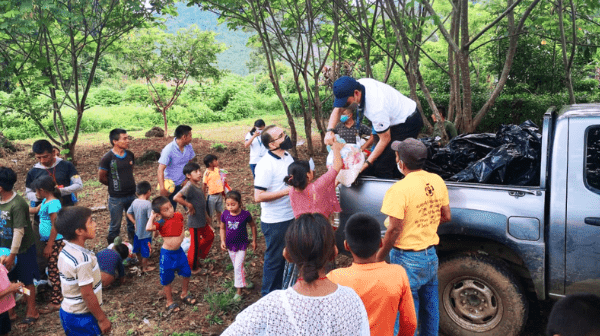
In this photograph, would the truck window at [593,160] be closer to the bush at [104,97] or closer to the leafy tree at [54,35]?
the leafy tree at [54,35]

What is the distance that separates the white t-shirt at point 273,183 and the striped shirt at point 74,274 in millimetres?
1523

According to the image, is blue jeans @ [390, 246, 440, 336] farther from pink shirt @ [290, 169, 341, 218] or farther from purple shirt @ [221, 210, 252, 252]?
purple shirt @ [221, 210, 252, 252]

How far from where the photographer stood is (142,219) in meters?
5.39

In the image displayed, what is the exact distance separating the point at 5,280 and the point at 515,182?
14.2 feet

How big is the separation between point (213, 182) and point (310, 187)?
8.62 ft

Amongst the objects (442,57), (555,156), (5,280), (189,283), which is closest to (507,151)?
(555,156)

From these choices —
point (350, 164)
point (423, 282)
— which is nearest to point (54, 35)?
point (350, 164)

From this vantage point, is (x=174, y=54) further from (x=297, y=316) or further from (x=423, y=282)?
(x=297, y=316)

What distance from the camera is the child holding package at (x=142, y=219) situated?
5387 millimetres

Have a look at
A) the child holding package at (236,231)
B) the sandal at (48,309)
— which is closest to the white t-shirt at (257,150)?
the child holding package at (236,231)

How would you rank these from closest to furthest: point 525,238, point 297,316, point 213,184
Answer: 1. point 297,316
2. point 525,238
3. point 213,184

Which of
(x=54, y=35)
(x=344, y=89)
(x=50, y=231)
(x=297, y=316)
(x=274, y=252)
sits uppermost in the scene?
(x=54, y=35)

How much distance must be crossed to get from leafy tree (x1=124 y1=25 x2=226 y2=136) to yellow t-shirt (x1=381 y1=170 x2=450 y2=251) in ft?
45.1

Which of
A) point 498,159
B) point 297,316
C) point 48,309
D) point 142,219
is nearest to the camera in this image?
point 297,316
